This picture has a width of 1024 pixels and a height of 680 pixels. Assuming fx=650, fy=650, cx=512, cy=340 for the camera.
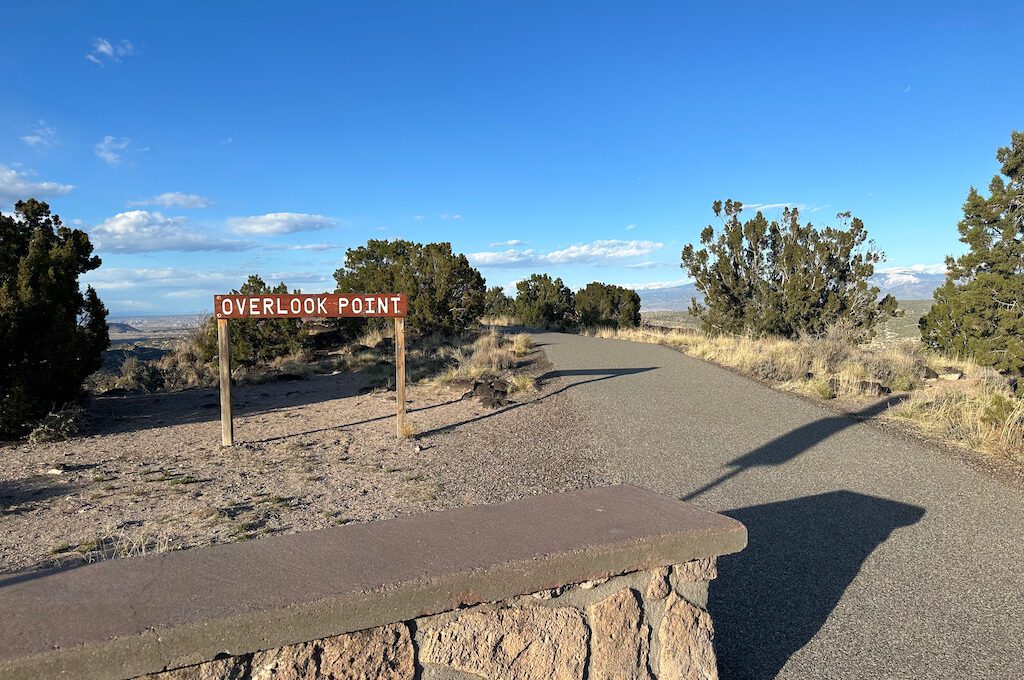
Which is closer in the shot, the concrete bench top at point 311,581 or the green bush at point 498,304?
the concrete bench top at point 311,581

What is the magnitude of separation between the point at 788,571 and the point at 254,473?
18.5 ft

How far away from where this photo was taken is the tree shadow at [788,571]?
338 centimetres

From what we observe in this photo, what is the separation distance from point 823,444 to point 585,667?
258 inches

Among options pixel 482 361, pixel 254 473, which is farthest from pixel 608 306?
pixel 254 473

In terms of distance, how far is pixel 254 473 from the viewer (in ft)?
24.1

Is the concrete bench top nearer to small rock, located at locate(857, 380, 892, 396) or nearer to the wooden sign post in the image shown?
the wooden sign post

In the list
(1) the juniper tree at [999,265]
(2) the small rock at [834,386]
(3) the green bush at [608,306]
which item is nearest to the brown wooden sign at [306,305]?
(2) the small rock at [834,386]

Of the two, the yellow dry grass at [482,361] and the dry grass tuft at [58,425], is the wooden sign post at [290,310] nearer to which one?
the dry grass tuft at [58,425]

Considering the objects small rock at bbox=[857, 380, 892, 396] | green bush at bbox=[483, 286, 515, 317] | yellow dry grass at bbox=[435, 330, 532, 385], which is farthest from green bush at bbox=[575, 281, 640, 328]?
small rock at bbox=[857, 380, 892, 396]

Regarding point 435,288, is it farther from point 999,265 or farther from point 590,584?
point 590,584

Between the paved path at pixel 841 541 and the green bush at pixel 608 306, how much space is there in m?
26.9

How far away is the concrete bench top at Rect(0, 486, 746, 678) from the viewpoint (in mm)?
1926

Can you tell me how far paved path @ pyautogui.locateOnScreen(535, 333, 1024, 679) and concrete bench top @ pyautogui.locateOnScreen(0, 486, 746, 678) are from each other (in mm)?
1132

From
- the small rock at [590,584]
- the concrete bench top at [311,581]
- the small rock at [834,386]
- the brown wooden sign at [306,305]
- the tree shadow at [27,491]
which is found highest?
the brown wooden sign at [306,305]
